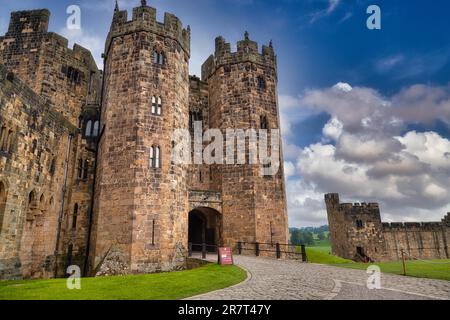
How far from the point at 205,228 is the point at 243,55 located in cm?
1437

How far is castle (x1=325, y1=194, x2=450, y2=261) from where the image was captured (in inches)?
1459

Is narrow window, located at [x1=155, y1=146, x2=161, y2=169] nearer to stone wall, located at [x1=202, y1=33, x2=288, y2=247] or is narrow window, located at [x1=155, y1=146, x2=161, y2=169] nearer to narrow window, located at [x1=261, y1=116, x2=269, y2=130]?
stone wall, located at [x1=202, y1=33, x2=288, y2=247]

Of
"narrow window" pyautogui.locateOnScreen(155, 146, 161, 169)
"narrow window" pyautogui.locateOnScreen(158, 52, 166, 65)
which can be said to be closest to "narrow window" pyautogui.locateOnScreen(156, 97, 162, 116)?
"narrow window" pyautogui.locateOnScreen(155, 146, 161, 169)

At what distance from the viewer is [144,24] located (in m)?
20.4

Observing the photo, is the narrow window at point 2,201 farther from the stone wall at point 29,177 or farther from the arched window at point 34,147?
the arched window at point 34,147

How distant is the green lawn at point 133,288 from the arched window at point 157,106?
10.6 meters

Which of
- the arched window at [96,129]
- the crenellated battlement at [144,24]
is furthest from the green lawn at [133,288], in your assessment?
the crenellated battlement at [144,24]

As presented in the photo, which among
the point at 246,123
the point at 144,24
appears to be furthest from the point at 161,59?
the point at 246,123

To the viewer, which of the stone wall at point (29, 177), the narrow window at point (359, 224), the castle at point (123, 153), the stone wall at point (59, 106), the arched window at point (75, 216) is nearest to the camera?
the stone wall at point (29, 177)

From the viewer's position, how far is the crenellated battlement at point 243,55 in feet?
83.1

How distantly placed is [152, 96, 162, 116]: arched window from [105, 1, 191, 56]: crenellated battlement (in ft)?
15.5

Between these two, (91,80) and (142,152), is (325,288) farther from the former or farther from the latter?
(91,80)
